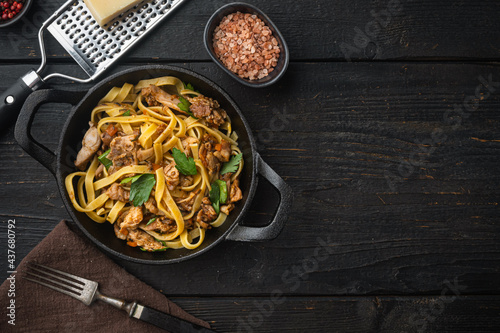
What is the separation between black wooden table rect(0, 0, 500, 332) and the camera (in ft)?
8.69

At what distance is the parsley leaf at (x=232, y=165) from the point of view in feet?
7.91

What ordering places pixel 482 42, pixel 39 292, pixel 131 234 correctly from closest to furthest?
pixel 131 234, pixel 39 292, pixel 482 42

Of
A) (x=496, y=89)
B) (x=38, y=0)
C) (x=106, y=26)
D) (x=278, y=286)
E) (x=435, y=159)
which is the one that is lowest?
(x=278, y=286)

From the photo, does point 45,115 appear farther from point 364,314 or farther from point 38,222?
point 364,314

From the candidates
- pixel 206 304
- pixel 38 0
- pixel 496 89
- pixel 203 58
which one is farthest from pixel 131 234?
pixel 496 89

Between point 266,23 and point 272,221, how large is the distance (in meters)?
1.20

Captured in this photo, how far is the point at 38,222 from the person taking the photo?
2.64m

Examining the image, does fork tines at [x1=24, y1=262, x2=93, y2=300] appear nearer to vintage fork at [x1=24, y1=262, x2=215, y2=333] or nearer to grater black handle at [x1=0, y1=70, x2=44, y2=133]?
vintage fork at [x1=24, y1=262, x2=215, y2=333]

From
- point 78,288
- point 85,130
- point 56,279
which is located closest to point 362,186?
point 85,130

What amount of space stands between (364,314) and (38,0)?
2.88m

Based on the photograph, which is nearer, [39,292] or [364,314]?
[39,292]

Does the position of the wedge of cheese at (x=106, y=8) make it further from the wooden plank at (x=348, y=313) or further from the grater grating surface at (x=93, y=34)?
the wooden plank at (x=348, y=313)

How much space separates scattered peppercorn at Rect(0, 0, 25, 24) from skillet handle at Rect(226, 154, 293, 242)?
172cm

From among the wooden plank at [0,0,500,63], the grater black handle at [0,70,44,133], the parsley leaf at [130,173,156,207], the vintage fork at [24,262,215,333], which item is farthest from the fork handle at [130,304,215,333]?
the wooden plank at [0,0,500,63]
